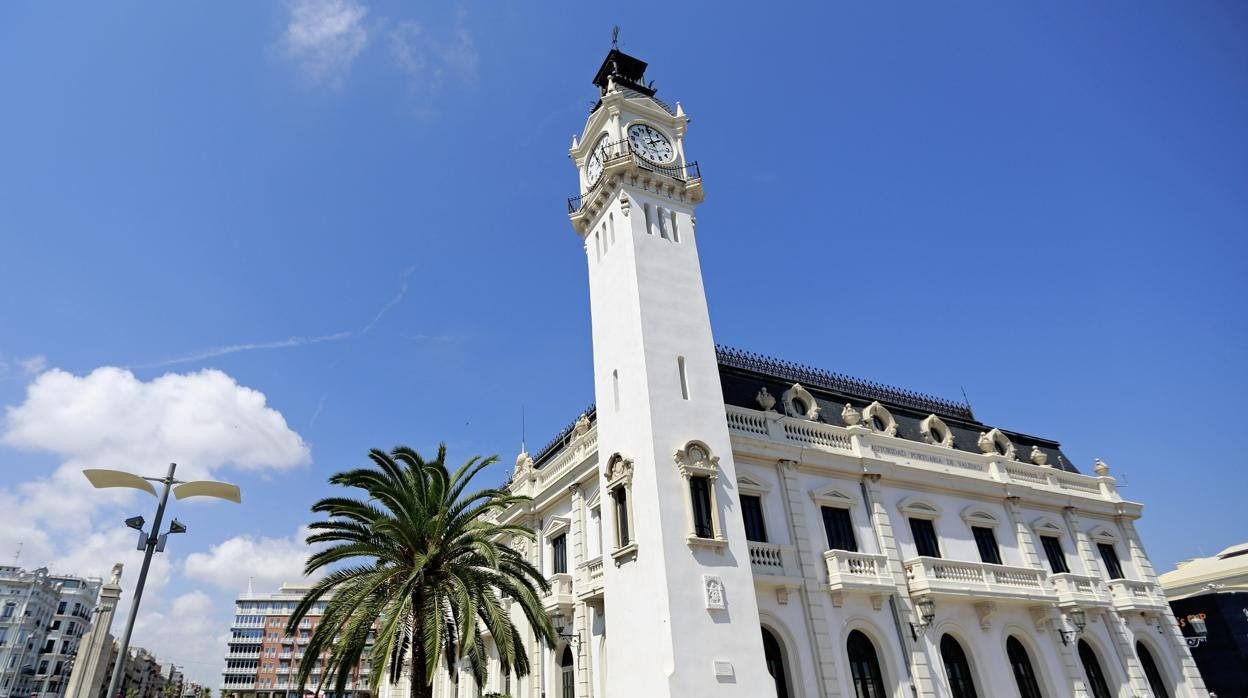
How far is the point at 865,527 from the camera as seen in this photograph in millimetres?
24703

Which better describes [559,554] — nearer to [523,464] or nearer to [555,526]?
[555,526]

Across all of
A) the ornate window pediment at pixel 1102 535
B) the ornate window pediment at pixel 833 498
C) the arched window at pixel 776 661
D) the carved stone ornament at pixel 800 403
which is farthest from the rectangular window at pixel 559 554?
the ornate window pediment at pixel 1102 535

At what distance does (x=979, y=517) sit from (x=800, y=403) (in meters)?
9.01

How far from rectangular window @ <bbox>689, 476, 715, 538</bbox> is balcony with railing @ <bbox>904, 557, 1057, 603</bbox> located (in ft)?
29.8

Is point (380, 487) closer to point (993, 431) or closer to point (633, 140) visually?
point (633, 140)

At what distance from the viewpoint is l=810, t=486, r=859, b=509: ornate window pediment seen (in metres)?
24.2

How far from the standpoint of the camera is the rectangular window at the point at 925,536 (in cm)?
2575

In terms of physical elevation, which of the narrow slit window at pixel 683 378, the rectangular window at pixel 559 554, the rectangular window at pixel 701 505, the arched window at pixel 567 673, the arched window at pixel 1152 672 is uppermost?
the narrow slit window at pixel 683 378

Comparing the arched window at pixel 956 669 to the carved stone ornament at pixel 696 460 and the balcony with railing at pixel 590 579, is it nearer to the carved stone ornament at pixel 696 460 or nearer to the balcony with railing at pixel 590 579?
the carved stone ornament at pixel 696 460

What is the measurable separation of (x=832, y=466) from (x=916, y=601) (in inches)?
211

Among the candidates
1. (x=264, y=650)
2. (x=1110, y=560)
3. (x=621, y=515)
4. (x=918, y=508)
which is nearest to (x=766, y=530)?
(x=621, y=515)

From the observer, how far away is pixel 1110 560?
3178cm

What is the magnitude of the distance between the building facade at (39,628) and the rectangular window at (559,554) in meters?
85.3

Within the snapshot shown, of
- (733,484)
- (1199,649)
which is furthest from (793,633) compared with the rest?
(1199,649)
